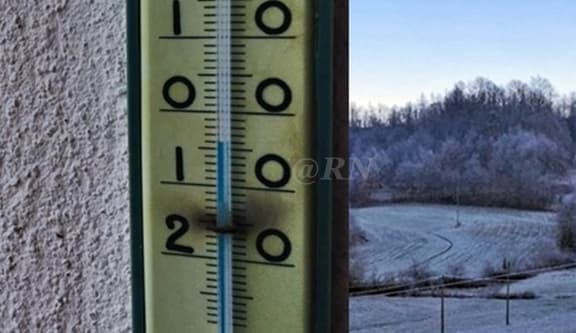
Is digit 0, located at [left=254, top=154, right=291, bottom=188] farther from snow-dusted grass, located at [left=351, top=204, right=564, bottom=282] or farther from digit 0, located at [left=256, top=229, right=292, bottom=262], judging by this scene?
snow-dusted grass, located at [left=351, top=204, right=564, bottom=282]

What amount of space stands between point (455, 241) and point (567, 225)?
0.22 metres

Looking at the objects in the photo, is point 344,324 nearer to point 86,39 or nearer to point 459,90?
point 86,39

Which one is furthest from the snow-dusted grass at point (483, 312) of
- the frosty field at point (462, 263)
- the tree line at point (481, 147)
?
the tree line at point (481, 147)

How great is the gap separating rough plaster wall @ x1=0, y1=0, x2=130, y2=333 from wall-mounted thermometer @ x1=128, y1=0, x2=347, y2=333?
20mm

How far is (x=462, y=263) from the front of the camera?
1206 millimetres

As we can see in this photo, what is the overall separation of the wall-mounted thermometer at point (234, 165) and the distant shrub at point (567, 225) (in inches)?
40.0

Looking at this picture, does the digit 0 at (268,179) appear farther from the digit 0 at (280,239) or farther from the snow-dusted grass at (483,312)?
the snow-dusted grass at (483,312)

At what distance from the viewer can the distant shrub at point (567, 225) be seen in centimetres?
117

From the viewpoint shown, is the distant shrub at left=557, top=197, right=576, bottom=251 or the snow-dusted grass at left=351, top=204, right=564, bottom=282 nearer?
the snow-dusted grass at left=351, top=204, right=564, bottom=282

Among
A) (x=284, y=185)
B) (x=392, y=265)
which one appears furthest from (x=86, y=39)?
(x=392, y=265)

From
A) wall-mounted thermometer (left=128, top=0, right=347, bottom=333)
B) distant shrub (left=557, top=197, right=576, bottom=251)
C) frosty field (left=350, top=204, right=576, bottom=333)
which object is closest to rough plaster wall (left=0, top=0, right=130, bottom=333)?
wall-mounted thermometer (left=128, top=0, right=347, bottom=333)

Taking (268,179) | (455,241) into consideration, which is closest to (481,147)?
(455,241)

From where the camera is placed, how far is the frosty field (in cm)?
104

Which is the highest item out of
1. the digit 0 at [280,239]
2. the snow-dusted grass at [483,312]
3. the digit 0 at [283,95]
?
the digit 0 at [283,95]
